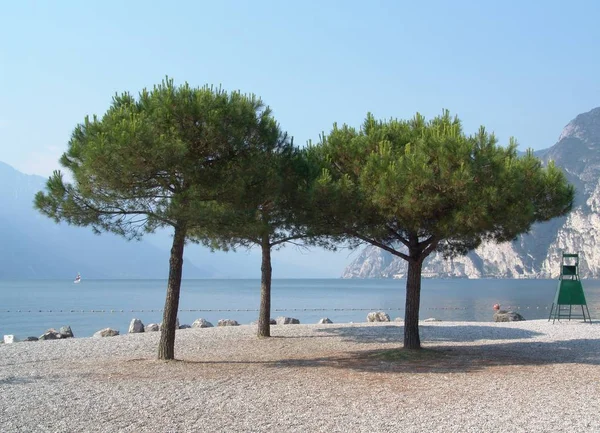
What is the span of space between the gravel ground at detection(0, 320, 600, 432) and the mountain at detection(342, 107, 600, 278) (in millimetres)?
122821

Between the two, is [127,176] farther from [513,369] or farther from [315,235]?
[513,369]

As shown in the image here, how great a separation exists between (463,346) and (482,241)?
2.89 meters

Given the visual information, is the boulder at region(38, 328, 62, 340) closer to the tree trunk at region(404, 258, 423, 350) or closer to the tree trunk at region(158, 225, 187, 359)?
the tree trunk at region(158, 225, 187, 359)

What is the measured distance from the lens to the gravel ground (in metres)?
6.61

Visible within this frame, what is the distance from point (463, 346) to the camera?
1415 cm

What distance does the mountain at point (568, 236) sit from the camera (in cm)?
14862

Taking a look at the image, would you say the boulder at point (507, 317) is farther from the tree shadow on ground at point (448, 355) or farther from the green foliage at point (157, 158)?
the green foliage at point (157, 158)

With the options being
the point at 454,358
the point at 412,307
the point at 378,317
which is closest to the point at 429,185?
the point at 412,307

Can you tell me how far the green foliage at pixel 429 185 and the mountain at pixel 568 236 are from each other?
404ft

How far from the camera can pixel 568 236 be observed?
15112 cm

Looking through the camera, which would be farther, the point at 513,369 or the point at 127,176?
the point at 513,369

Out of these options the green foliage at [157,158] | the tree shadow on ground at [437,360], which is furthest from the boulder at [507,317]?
the green foliage at [157,158]

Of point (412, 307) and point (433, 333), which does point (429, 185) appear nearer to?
point (412, 307)

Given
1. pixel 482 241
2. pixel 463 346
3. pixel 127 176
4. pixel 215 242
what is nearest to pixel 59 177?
pixel 127 176
